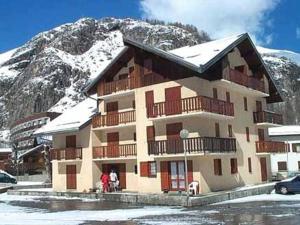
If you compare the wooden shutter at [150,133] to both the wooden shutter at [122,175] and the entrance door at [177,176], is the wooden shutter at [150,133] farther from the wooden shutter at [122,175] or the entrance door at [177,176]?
the wooden shutter at [122,175]

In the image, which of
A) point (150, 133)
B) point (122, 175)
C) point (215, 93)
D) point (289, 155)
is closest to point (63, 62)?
point (289, 155)

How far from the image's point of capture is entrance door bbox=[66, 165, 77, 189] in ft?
137

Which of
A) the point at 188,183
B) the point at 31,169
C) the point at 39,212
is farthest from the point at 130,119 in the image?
the point at 31,169

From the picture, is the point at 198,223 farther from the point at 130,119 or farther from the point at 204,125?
the point at 130,119

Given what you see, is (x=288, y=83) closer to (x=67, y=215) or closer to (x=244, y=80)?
(x=244, y=80)

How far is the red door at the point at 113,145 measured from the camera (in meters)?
38.9

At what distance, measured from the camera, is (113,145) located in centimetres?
3975

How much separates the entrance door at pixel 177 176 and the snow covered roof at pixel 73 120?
30.5 feet

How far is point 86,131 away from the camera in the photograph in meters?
41.2

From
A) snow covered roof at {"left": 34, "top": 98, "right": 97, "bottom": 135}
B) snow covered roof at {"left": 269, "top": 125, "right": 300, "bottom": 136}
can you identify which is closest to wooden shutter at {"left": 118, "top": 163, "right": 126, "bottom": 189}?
snow covered roof at {"left": 34, "top": 98, "right": 97, "bottom": 135}

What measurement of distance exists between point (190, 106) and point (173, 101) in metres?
1.39

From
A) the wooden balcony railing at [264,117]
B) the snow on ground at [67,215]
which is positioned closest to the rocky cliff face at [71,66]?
the wooden balcony railing at [264,117]

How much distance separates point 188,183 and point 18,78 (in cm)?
15999

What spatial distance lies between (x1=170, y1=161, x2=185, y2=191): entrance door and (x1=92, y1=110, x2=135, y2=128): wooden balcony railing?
552 cm
